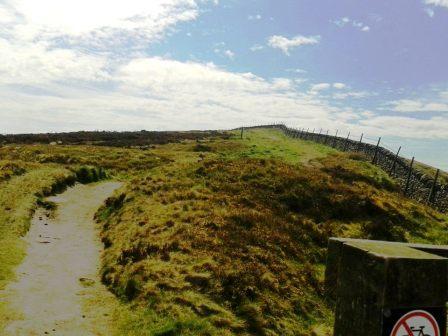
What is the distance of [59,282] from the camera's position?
15961 mm

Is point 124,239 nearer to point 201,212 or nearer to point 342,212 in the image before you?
point 201,212

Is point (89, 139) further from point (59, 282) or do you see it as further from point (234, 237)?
point (234, 237)

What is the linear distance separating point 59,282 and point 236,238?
7.22 meters

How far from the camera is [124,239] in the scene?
19297 mm

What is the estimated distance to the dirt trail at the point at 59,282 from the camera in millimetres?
12672

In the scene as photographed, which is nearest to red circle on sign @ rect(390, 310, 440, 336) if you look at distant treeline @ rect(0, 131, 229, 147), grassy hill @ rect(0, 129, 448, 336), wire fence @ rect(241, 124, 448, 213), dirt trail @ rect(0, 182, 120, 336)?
grassy hill @ rect(0, 129, 448, 336)

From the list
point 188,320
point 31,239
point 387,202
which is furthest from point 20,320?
point 387,202

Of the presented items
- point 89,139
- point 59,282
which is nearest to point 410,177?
point 59,282

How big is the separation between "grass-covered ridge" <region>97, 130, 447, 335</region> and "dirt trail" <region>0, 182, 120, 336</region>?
2.92ft

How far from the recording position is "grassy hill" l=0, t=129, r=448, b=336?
1323 centimetres

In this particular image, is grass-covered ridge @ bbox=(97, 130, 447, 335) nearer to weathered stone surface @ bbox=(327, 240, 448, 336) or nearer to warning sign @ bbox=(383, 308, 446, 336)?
weathered stone surface @ bbox=(327, 240, 448, 336)

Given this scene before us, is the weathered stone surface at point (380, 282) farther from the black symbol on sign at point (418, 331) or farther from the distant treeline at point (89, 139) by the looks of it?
the distant treeline at point (89, 139)

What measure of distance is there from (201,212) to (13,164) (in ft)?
78.0

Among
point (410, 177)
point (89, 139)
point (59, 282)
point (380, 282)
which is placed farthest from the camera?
point (89, 139)
